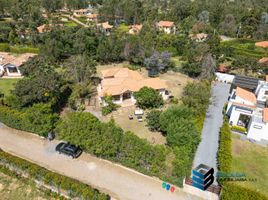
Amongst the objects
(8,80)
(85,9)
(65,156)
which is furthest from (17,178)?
(85,9)

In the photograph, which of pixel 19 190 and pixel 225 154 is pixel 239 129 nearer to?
pixel 225 154

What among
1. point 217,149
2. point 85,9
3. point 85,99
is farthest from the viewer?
point 85,9

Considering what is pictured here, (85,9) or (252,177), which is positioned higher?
(85,9)

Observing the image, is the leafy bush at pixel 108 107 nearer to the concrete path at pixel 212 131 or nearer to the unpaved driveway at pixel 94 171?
the unpaved driveway at pixel 94 171

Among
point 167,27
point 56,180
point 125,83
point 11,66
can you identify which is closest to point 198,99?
point 125,83

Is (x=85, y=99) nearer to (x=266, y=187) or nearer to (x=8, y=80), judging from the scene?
(x=8, y=80)

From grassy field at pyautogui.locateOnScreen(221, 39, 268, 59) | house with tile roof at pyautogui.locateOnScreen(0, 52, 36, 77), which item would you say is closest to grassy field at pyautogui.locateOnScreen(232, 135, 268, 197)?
grassy field at pyautogui.locateOnScreen(221, 39, 268, 59)

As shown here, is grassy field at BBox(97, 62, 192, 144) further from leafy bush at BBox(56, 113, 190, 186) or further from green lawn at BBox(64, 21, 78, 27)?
green lawn at BBox(64, 21, 78, 27)
